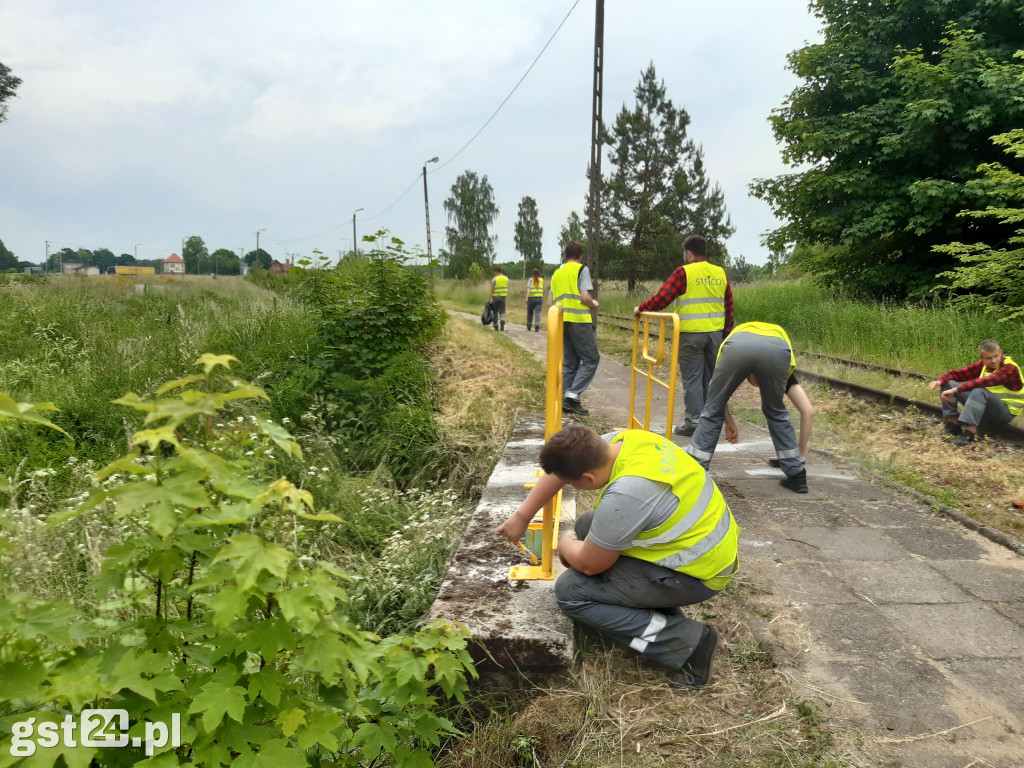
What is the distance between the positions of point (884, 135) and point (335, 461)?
14.1m

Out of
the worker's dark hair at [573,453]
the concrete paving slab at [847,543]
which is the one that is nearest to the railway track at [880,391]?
the concrete paving slab at [847,543]

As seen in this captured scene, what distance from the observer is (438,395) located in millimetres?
7656

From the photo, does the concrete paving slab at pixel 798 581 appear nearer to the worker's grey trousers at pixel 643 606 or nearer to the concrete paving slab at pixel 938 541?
the concrete paving slab at pixel 938 541

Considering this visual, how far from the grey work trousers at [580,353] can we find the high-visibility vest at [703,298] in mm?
1512

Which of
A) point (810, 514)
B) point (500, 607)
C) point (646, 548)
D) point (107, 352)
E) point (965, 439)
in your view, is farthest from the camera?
point (107, 352)

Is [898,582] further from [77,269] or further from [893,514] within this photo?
[77,269]

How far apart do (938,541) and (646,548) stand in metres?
2.51

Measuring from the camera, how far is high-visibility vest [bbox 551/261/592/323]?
7.13 metres

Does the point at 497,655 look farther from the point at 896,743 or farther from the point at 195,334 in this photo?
the point at 195,334

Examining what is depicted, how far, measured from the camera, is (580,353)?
7367 mm

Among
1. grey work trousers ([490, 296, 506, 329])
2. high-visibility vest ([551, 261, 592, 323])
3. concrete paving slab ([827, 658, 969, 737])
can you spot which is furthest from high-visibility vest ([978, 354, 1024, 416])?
grey work trousers ([490, 296, 506, 329])

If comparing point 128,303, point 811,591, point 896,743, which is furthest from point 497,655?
point 128,303

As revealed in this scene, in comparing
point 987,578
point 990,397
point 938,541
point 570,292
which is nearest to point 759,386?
point 938,541

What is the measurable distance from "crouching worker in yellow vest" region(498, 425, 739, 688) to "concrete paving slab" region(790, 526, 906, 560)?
4.89 feet
